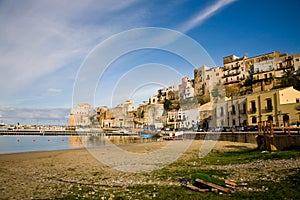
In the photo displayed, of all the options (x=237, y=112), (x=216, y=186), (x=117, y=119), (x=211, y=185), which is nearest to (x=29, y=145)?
(x=237, y=112)

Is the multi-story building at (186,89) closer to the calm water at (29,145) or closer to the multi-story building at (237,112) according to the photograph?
the multi-story building at (237,112)

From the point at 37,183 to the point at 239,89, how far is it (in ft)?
281

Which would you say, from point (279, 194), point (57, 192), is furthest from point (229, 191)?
point (57, 192)

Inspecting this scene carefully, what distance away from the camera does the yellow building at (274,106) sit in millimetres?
38938

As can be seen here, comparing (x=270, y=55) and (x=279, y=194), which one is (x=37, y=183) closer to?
(x=279, y=194)

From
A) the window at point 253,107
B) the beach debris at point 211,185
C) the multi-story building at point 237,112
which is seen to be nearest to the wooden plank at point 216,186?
the beach debris at point 211,185

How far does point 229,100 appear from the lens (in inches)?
2254

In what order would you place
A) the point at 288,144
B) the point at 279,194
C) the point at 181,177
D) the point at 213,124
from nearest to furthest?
the point at 279,194, the point at 181,177, the point at 288,144, the point at 213,124

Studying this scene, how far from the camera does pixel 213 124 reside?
212 feet

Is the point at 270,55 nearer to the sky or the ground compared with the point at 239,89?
nearer to the sky

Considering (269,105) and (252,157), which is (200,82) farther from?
(252,157)

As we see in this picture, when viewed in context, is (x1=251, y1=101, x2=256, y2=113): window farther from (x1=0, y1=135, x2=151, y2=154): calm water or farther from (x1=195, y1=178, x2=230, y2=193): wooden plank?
(x1=195, y1=178, x2=230, y2=193): wooden plank

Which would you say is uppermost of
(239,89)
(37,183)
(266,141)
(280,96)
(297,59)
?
(297,59)

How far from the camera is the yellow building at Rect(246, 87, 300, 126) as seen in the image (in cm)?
3894
